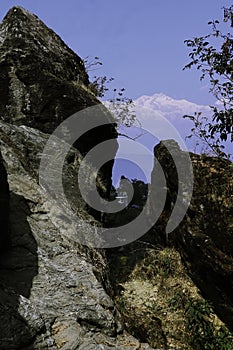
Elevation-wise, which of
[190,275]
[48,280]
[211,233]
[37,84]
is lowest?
[48,280]

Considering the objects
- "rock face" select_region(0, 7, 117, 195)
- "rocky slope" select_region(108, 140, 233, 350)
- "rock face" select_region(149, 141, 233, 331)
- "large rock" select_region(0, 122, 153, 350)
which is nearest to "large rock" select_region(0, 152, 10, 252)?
"large rock" select_region(0, 122, 153, 350)

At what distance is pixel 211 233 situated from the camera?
640cm

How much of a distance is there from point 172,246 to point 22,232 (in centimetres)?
425

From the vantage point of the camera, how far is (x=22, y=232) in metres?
4.46

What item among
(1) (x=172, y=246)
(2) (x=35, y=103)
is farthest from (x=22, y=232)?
(1) (x=172, y=246)

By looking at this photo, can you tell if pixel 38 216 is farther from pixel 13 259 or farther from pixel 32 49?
pixel 32 49

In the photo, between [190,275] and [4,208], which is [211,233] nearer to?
[190,275]

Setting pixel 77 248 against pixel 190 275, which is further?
pixel 190 275

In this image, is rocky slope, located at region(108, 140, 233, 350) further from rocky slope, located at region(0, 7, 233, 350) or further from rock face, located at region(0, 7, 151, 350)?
rock face, located at region(0, 7, 151, 350)

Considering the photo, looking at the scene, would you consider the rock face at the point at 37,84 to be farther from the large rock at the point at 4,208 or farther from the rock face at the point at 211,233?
the large rock at the point at 4,208

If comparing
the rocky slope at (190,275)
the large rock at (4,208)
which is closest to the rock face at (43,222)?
the large rock at (4,208)

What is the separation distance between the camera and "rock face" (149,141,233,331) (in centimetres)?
620

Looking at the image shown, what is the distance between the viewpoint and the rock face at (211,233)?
20.4 feet

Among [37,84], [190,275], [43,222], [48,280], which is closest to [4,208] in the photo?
[48,280]
